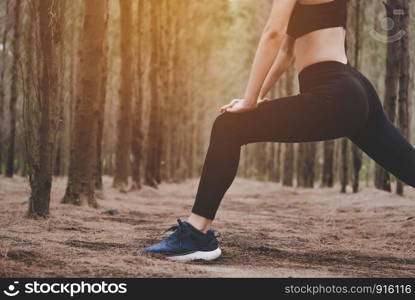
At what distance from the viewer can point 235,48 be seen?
3419 centimetres

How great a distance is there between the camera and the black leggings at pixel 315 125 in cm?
335

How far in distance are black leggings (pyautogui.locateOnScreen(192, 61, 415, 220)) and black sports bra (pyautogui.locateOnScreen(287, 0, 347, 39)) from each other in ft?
0.77

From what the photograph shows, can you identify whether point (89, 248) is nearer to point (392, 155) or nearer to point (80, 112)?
point (392, 155)

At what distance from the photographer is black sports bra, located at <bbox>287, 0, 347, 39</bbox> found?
342 centimetres

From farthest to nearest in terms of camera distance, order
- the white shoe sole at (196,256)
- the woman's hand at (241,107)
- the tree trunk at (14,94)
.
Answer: the tree trunk at (14,94)
the white shoe sole at (196,256)
the woman's hand at (241,107)

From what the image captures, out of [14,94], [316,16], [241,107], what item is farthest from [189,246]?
[14,94]

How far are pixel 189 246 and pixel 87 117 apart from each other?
15.9 ft

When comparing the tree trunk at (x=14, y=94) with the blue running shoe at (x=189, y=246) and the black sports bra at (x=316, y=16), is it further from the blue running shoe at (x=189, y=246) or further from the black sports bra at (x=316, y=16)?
the black sports bra at (x=316, y=16)

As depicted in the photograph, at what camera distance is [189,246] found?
3.57 meters

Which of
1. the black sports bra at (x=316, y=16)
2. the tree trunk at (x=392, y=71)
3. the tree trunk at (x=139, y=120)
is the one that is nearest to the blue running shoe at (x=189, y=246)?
the black sports bra at (x=316, y=16)

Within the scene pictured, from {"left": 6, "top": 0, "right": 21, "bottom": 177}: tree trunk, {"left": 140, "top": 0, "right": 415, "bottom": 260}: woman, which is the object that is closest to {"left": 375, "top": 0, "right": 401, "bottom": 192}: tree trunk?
{"left": 140, "top": 0, "right": 415, "bottom": 260}: woman

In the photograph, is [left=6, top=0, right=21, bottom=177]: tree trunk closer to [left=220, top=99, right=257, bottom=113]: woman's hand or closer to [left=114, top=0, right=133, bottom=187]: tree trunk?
[left=114, top=0, right=133, bottom=187]: tree trunk

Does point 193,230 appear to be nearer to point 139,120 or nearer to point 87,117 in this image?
point 87,117

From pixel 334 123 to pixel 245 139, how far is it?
542 millimetres
